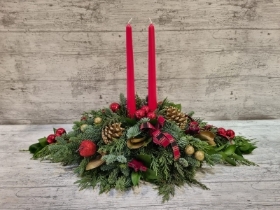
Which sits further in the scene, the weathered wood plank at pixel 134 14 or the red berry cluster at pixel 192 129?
the weathered wood plank at pixel 134 14

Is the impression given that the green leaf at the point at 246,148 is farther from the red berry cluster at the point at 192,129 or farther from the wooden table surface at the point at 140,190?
the red berry cluster at the point at 192,129

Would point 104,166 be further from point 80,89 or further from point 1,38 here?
point 1,38

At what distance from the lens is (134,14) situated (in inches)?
36.8

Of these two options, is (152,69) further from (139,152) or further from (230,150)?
(230,150)

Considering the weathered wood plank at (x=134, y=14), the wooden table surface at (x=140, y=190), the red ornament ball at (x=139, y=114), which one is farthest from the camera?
the weathered wood plank at (x=134, y=14)

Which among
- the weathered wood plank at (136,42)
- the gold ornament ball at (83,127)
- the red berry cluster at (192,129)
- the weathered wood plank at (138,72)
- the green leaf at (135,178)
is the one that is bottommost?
the green leaf at (135,178)

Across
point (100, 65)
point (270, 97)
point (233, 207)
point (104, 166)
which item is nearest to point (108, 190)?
point (104, 166)

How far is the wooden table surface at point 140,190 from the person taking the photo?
1.90ft

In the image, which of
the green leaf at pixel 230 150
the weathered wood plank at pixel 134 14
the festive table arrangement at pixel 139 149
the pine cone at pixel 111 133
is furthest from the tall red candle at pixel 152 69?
the weathered wood plank at pixel 134 14

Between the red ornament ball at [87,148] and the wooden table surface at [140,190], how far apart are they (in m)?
0.08

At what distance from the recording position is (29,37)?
0.96 meters

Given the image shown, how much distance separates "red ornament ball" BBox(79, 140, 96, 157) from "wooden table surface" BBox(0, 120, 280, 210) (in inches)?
3.1

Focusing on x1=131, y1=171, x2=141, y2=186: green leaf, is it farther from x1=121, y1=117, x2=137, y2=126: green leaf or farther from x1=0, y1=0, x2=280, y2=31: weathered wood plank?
x1=0, y1=0, x2=280, y2=31: weathered wood plank

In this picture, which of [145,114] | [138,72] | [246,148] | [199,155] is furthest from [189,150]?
[138,72]
